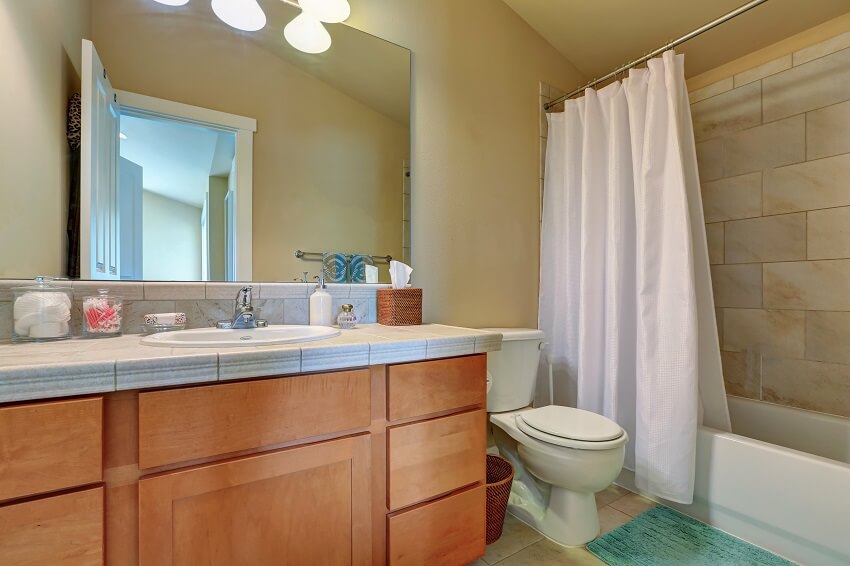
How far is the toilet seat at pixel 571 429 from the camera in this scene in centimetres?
139

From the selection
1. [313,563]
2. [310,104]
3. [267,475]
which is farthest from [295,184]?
[313,563]

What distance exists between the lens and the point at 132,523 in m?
0.77

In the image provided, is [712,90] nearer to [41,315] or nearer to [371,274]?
[371,274]

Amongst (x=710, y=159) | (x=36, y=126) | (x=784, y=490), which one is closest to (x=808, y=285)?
(x=710, y=159)

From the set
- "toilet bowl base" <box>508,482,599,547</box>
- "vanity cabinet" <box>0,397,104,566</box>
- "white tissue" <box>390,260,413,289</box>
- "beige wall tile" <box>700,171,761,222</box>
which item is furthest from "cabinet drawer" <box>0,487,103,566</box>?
"beige wall tile" <box>700,171,761,222</box>

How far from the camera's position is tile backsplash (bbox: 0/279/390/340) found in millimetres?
1142

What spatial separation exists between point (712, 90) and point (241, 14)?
2.52m

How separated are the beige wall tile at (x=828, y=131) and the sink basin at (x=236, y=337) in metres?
2.44

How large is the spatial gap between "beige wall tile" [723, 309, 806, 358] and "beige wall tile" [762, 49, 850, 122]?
104cm

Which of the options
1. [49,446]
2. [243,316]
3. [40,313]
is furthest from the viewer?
[243,316]

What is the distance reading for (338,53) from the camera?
1.67 meters

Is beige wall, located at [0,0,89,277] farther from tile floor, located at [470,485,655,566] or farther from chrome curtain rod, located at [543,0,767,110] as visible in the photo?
chrome curtain rod, located at [543,0,767,110]

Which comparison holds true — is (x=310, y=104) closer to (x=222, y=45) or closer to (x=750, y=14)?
(x=222, y=45)

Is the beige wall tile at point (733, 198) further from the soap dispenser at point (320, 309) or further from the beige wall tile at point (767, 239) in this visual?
the soap dispenser at point (320, 309)
